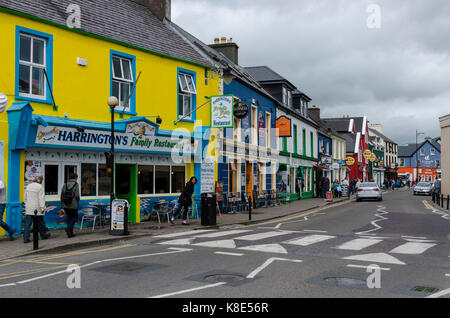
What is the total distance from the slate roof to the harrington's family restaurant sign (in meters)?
3.44

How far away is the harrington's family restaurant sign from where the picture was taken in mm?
13289

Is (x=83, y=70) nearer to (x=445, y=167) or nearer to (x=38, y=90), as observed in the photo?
(x=38, y=90)

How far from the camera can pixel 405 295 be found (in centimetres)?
639

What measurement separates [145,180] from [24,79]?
19.3ft

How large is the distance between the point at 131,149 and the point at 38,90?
382cm

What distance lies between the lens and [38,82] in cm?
1380

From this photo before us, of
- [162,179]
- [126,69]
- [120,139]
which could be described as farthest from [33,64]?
Answer: [162,179]

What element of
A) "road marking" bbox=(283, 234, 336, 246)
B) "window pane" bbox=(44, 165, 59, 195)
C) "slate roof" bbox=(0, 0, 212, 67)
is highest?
"slate roof" bbox=(0, 0, 212, 67)

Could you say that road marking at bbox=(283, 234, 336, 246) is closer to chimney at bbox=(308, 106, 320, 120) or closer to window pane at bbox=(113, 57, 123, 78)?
window pane at bbox=(113, 57, 123, 78)

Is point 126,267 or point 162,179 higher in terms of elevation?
point 162,179

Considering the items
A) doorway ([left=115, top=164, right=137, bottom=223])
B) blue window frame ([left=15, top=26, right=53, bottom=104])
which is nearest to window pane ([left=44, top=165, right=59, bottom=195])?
blue window frame ([left=15, top=26, right=53, bottom=104])

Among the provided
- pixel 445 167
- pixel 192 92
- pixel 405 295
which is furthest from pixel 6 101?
pixel 445 167

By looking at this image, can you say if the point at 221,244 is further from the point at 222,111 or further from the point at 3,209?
the point at 222,111

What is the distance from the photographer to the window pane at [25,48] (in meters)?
13.3
